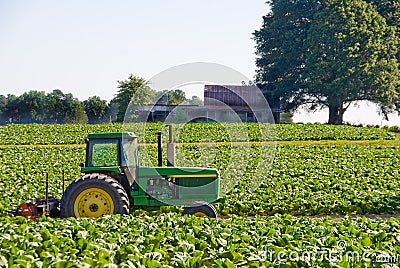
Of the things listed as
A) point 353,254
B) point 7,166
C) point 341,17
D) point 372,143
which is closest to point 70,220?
point 353,254

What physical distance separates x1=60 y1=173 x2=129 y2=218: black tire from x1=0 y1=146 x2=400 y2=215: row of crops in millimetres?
2936

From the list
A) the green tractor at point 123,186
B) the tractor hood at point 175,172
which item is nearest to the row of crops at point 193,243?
the green tractor at point 123,186

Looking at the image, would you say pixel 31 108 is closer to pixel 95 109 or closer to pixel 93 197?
pixel 95 109

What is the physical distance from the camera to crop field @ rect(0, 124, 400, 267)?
22.0 feet

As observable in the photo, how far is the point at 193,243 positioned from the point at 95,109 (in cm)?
7940

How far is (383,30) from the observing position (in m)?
50.4

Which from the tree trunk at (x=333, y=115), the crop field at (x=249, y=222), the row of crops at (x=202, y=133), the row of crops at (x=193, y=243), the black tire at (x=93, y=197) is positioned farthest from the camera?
the tree trunk at (x=333, y=115)

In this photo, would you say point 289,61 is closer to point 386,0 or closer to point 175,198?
point 386,0

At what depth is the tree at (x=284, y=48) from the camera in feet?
170

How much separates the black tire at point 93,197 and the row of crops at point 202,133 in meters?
22.9

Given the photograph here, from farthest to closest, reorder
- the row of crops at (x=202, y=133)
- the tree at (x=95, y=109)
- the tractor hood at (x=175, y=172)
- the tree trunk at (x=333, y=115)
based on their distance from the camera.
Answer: the tree at (x=95, y=109), the tree trunk at (x=333, y=115), the row of crops at (x=202, y=133), the tractor hood at (x=175, y=172)

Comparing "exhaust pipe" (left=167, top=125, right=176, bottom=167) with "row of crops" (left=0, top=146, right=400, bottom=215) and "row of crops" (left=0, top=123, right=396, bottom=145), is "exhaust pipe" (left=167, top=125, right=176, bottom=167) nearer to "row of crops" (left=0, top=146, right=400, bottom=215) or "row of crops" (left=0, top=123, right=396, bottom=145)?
"row of crops" (left=0, top=146, right=400, bottom=215)

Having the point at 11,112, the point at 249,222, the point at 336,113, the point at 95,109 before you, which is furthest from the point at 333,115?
the point at 11,112

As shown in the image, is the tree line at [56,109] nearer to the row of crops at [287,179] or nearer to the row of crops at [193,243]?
the row of crops at [287,179]
